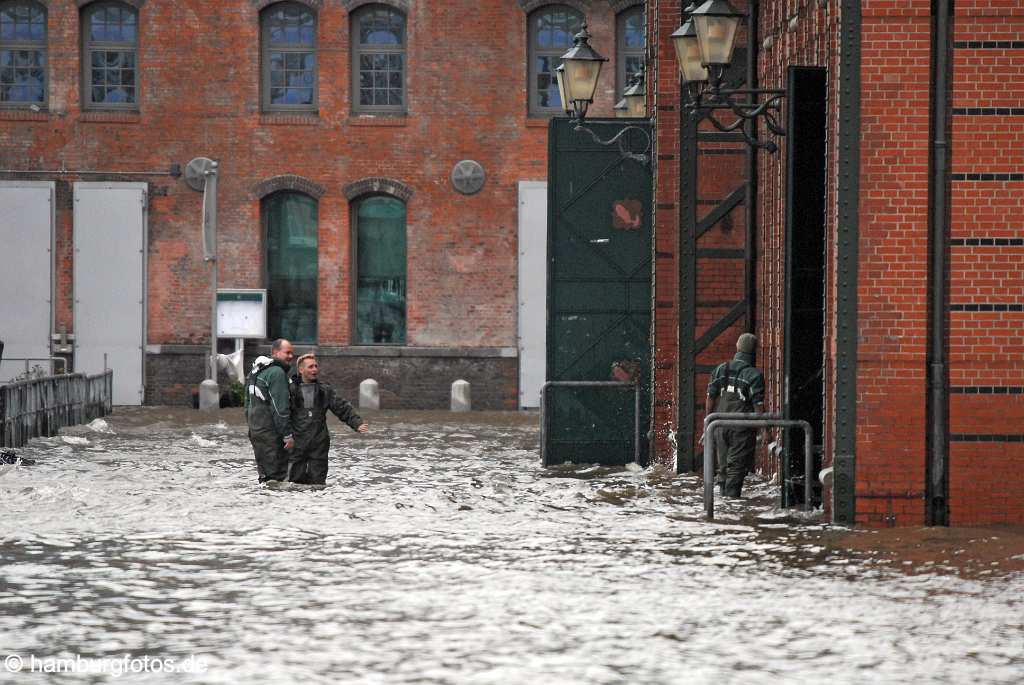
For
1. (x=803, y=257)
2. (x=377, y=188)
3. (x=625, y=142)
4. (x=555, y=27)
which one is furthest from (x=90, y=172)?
(x=803, y=257)

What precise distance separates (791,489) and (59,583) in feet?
22.1

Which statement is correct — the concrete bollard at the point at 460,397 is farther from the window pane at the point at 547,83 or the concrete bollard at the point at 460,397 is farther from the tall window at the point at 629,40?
the tall window at the point at 629,40

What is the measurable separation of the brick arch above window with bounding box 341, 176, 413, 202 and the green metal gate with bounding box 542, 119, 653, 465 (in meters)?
11.3

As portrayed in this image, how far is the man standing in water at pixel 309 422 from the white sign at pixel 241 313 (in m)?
15.2

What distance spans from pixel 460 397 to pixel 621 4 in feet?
24.3

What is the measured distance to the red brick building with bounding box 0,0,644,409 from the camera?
32.3 metres

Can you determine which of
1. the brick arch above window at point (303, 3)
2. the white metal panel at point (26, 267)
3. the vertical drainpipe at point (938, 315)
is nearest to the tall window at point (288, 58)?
the brick arch above window at point (303, 3)

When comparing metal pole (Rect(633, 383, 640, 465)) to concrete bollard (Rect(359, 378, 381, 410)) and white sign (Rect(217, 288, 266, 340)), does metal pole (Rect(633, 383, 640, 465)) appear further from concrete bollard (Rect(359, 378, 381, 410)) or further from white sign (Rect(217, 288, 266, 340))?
white sign (Rect(217, 288, 266, 340))

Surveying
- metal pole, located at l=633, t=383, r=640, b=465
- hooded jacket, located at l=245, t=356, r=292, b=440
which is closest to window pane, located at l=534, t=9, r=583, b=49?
metal pole, located at l=633, t=383, r=640, b=465

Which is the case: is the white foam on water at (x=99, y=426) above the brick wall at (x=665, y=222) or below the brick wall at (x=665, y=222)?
below

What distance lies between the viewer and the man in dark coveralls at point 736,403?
17.0m

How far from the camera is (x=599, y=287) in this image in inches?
840

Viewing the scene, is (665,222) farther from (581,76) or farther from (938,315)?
(938,315)

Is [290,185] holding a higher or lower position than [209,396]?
higher
